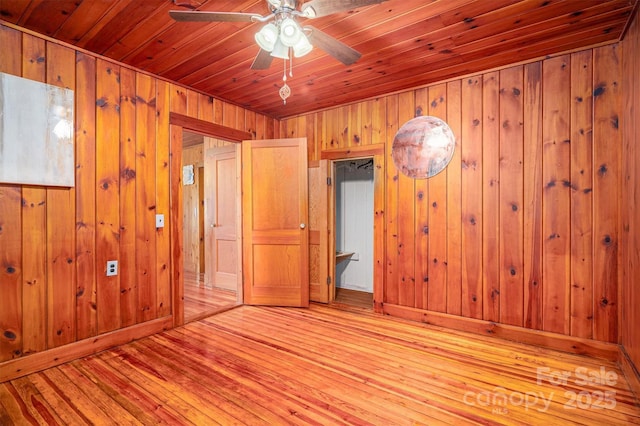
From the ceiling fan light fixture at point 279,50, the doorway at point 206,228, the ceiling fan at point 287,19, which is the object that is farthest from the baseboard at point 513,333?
the ceiling fan light fixture at point 279,50

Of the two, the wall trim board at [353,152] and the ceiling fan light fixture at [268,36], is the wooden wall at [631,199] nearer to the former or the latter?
the wall trim board at [353,152]

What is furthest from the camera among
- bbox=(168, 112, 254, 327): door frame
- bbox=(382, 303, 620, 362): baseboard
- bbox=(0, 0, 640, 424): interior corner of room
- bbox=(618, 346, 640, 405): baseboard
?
bbox=(168, 112, 254, 327): door frame

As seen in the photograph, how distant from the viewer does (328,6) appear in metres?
1.58

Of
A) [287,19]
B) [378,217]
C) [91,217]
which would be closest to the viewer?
[287,19]

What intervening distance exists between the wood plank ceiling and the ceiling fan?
33 centimetres

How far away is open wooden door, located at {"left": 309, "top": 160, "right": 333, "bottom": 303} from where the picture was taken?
4.11 meters

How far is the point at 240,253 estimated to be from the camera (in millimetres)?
3984

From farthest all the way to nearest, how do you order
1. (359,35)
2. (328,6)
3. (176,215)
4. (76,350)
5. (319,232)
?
(319,232)
(176,215)
(76,350)
(359,35)
(328,6)

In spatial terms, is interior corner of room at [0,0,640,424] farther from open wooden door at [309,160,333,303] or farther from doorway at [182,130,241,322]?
doorway at [182,130,241,322]

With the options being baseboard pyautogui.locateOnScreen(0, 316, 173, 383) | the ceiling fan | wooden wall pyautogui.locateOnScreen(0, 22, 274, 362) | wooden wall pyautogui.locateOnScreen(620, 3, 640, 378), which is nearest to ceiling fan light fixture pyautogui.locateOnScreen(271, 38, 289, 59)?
the ceiling fan

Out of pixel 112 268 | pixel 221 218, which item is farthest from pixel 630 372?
pixel 221 218

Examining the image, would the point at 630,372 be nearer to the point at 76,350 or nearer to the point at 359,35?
the point at 359,35

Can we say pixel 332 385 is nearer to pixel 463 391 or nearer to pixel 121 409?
pixel 463 391

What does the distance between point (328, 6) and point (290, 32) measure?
25cm
